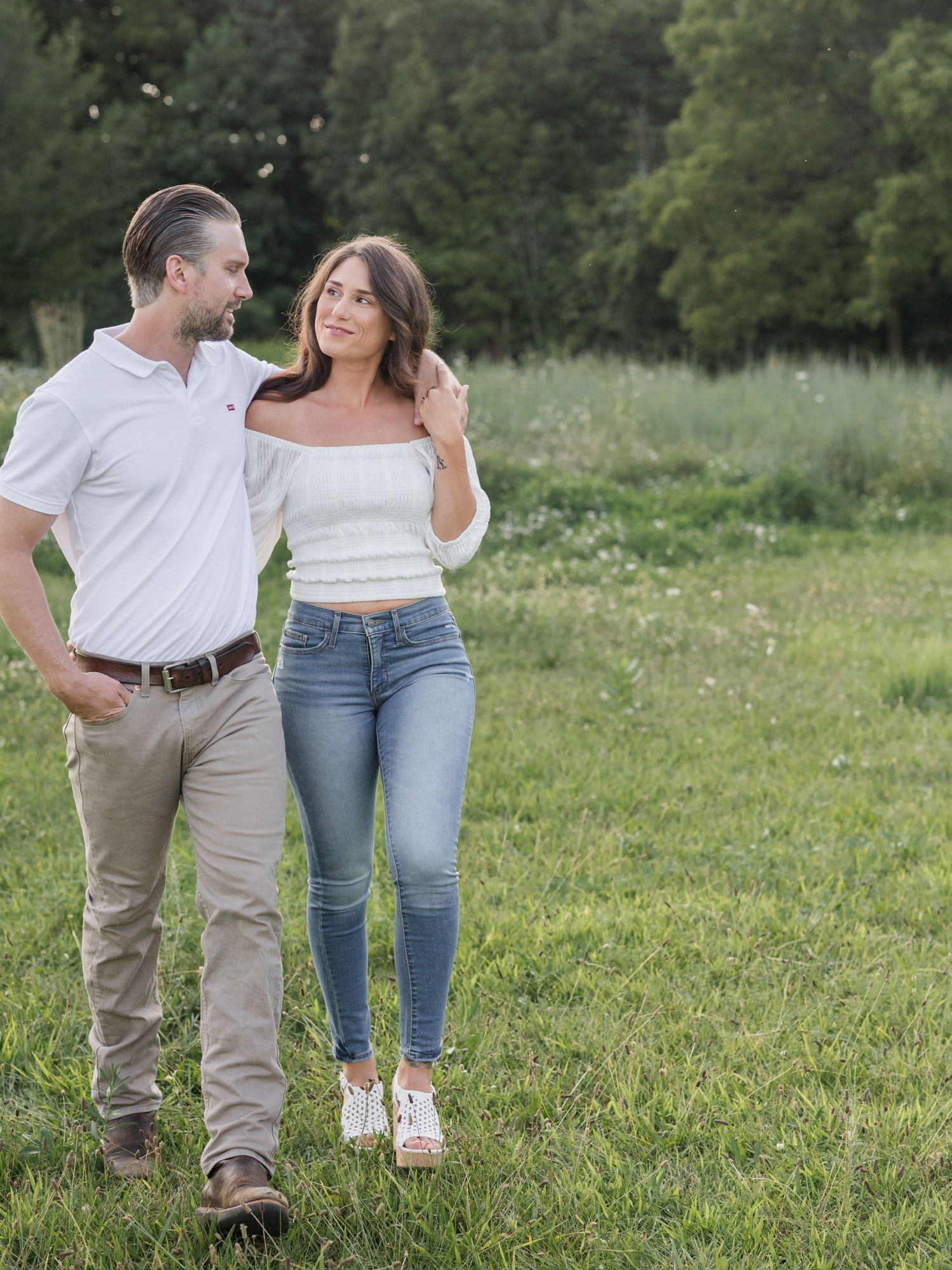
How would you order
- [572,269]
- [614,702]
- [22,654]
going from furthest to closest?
[572,269], [22,654], [614,702]

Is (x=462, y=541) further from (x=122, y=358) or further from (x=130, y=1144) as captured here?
(x=130, y=1144)

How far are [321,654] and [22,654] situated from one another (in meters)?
5.13

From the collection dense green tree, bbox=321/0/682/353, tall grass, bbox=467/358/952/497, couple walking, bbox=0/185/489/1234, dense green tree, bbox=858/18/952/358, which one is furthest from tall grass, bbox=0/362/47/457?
dense green tree, bbox=321/0/682/353

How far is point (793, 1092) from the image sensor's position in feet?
10.3

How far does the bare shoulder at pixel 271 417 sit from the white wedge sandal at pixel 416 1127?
1.70 m

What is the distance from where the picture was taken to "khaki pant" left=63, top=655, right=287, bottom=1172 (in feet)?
8.59

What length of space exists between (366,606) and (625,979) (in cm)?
154

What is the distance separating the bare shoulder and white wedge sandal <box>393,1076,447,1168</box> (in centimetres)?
170

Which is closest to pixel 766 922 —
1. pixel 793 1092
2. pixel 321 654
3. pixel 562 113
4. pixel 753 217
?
pixel 793 1092

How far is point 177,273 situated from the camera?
2.85 m

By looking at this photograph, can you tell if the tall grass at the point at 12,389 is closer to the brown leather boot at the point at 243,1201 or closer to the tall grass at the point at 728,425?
the tall grass at the point at 728,425

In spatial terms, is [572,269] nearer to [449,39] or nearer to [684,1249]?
[449,39]

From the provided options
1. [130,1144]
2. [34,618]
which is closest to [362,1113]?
[130,1144]

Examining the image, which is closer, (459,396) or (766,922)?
(459,396)
